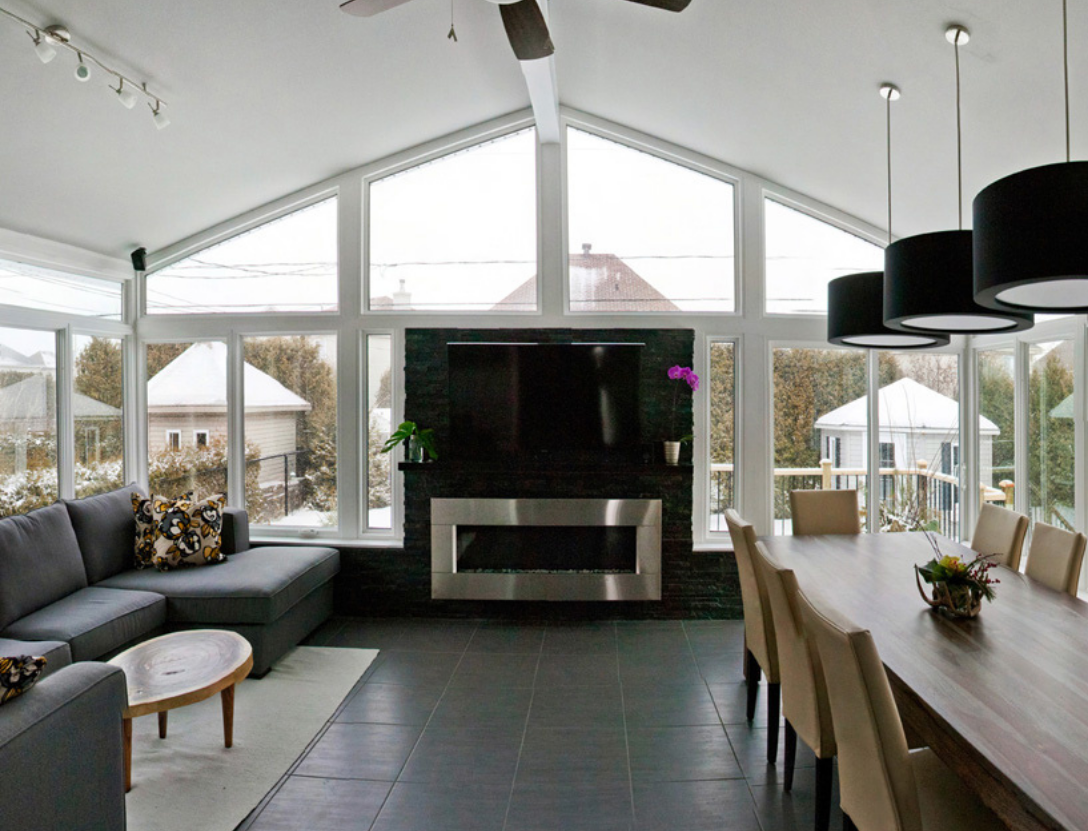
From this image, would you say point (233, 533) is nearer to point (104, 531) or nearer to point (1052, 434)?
point (104, 531)

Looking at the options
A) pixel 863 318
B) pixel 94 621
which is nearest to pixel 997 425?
pixel 863 318

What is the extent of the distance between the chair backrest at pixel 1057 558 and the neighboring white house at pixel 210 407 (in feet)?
15.0

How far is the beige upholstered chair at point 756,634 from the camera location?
285 cm

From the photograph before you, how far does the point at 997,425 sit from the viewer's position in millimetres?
4777

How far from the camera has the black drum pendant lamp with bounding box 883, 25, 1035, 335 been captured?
2.24 metres

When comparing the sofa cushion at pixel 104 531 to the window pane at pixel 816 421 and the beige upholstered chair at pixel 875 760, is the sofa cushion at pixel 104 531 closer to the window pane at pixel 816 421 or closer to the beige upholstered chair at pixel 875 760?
the beige upholstered chair at pixel 875 760

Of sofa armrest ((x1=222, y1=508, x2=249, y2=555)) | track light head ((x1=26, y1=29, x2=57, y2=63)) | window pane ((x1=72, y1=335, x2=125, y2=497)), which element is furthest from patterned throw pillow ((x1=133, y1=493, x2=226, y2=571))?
track light head ((x1=26, y1=29, x2=57, y2=63))

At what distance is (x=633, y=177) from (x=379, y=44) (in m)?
2.12

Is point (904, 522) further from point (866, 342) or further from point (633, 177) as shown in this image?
point (633, 177)

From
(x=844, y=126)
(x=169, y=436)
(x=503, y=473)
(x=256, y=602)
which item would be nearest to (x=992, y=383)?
(x=844, y=126)

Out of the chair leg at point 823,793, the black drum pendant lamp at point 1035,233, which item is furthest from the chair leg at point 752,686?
the black drum pendant lamp at point 1035,233

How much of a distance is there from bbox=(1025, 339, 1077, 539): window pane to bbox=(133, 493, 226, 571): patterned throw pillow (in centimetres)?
530

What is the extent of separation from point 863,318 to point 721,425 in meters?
2.01

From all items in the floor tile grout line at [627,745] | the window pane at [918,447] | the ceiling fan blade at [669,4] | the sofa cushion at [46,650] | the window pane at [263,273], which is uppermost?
the ceiling fan blade at [669,4]
